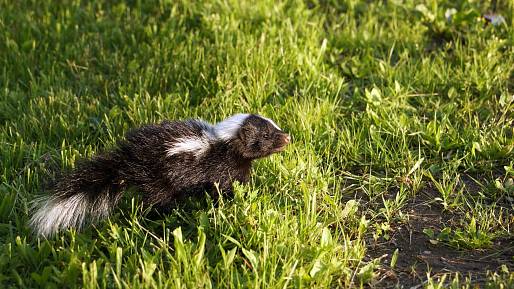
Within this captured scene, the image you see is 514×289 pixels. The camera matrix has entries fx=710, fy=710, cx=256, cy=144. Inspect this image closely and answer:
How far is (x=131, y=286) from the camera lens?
12.4ft

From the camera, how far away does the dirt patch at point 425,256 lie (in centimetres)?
418

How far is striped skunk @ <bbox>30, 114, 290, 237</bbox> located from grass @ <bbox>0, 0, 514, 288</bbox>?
13cm

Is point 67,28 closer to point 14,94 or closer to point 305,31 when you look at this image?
point 14,94

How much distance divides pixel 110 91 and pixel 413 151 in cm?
267

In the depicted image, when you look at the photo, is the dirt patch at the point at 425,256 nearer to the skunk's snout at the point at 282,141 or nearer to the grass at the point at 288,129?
the grass at the point at 288,129

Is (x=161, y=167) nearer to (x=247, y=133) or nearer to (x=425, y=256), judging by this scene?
(x=247, y=133)

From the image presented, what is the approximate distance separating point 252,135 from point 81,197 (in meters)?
1.20

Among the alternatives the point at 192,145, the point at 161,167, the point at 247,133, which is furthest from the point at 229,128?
the point at 161,167

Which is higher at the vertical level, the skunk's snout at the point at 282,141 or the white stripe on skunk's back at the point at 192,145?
the white stripe on skunk's back at the point at 192,145

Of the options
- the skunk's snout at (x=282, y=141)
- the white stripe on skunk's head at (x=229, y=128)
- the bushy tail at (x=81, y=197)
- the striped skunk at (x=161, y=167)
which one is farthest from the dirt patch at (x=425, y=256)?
the bushy tail at (x=81, y=197)

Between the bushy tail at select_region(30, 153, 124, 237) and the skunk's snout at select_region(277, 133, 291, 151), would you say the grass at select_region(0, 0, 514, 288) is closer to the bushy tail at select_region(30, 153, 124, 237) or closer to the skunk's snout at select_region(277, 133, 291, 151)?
the bushy tail at select_region(30, 153, 124, 237)

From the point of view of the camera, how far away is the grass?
163 inches

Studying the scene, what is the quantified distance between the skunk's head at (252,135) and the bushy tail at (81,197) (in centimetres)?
77

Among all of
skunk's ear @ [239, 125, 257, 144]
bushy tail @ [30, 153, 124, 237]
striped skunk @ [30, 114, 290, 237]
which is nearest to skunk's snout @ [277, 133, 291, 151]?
striped skunk @ [30, 114, 290, 237]
